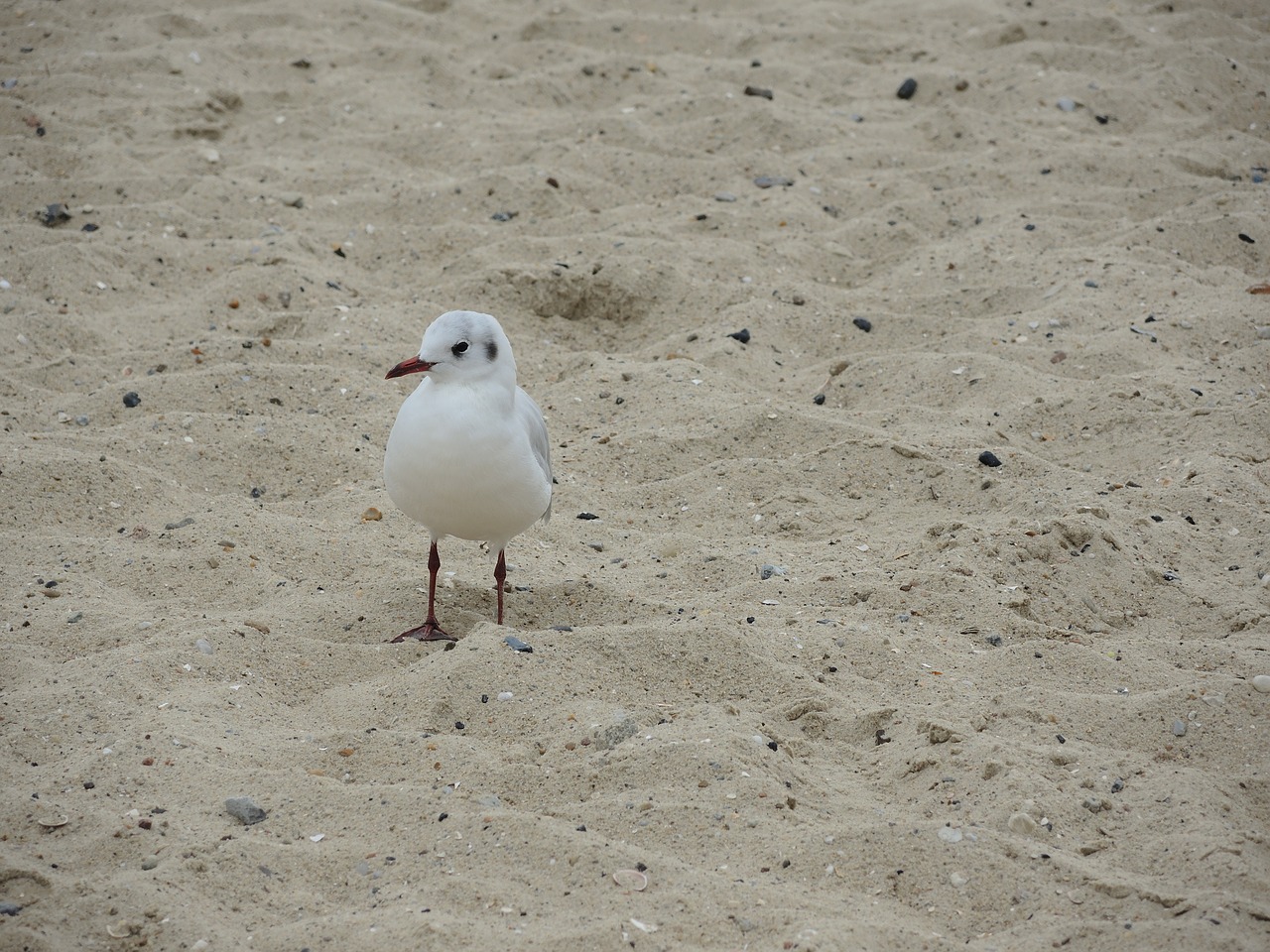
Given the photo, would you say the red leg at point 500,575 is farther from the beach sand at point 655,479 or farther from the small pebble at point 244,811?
the small pebble at point 244,811

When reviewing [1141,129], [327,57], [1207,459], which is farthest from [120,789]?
[1141,129]

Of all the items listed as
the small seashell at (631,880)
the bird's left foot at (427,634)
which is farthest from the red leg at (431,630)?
the small seashell at (631,880)

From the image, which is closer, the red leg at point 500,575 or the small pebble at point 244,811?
the small pebble at point 244,811

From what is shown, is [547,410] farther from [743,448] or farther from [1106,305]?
[1106,305]

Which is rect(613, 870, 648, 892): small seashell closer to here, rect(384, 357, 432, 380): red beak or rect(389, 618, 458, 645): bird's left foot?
rect(389, 618, 458, 645): bird's left foot

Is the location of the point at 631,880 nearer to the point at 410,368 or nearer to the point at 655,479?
the point at 410,368

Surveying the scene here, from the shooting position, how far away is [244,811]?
9.20 feet

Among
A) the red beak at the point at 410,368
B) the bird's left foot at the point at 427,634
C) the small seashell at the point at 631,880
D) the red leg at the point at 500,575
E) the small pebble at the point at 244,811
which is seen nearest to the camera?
the small seashell at the point at 631,880

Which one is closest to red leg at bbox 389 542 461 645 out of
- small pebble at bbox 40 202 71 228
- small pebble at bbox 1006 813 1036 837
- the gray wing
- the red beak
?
the gray wing

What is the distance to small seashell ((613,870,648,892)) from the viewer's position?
103 inches

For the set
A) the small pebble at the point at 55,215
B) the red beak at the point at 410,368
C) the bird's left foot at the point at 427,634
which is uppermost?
the red beak at the point at 410,368

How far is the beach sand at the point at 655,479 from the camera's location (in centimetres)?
271

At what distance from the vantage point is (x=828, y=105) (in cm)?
690

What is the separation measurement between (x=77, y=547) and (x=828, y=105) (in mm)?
4592
